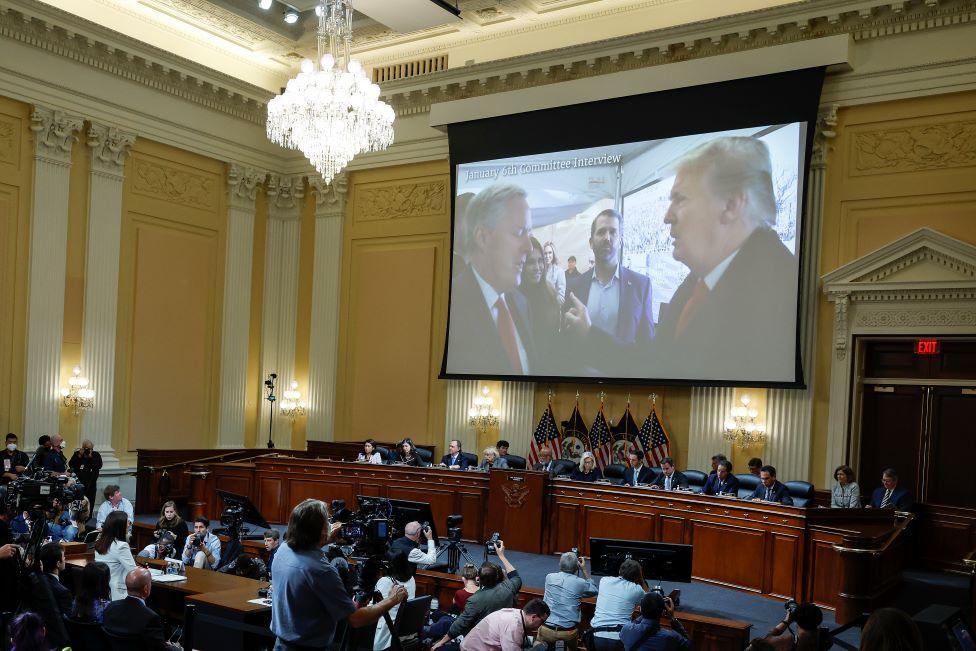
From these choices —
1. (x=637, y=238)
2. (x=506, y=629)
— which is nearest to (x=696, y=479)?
(x=637, y=238)

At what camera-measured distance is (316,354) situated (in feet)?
57.6

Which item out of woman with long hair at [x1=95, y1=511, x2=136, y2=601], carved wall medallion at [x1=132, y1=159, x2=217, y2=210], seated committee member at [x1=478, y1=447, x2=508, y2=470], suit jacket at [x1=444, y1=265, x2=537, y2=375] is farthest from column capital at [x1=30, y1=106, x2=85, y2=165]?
woman with long hair at [x1=95, y1=511, x2=136, y2=601]

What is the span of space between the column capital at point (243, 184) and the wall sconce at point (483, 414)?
19.3 ft

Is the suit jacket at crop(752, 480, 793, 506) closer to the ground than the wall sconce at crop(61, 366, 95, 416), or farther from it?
closer to the ground

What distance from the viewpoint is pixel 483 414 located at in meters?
15.5

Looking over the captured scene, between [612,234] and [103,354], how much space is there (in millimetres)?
8293

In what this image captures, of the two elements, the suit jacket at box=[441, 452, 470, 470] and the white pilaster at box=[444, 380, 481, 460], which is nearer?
the suit jacket at box=[441, 452, 470, 470]

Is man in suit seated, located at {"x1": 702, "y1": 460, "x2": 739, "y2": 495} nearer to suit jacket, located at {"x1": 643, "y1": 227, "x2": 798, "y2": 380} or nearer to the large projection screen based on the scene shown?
the large projection screen

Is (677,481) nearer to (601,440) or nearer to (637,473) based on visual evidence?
(637,473)

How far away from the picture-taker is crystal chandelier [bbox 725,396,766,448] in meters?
13.0

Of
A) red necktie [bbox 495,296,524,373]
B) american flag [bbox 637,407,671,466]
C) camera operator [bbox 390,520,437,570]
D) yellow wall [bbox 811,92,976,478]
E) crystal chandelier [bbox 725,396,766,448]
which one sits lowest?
camera operator [bbox 390,520,437,570]

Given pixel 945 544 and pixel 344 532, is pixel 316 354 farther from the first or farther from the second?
pixel 945 544

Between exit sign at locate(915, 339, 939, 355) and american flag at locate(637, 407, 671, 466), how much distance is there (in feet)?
11.9

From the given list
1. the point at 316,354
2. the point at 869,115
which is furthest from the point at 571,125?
the point at 316,354
